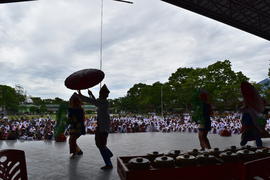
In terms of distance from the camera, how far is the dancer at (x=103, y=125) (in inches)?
216

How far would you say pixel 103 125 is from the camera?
5.60m

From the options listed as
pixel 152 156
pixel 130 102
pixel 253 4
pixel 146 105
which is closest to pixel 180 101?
pixel 146 105

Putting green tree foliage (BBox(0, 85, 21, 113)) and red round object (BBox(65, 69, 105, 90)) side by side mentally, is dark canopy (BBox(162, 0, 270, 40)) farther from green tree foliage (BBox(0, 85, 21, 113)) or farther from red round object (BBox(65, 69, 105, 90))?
green tree foliage (BBox(0, 85, 21, 113))

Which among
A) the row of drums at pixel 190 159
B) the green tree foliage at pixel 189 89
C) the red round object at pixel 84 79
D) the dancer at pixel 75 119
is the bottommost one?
the row of drums at pixel 190 159

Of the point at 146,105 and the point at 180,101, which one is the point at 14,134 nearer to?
the point at 180,101

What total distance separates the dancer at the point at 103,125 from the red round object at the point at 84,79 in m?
0.40

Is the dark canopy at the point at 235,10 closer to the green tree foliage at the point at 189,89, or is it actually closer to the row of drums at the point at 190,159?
the green tree foliage at the point at 189,89

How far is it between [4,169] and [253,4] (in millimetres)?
14471

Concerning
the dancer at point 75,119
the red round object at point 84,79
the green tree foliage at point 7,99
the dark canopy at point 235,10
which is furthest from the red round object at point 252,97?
the green tree foliage at point 7,99

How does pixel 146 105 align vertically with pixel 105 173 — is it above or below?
above

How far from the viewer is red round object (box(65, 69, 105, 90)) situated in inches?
201

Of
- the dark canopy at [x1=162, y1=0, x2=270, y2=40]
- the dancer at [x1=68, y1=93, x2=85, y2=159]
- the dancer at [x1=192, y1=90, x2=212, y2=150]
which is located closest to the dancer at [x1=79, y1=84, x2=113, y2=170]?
the dancer at [x1=68, y1=93, x2=85, y2=159]

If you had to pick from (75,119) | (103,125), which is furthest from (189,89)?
(103,125)

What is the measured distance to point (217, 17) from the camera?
13086 millimetres
